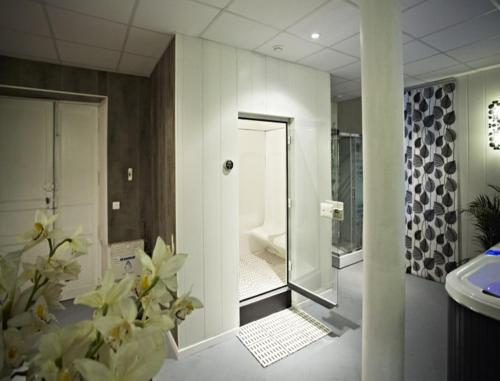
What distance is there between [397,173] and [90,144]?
3450mm

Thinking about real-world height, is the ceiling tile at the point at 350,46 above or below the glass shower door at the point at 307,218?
above

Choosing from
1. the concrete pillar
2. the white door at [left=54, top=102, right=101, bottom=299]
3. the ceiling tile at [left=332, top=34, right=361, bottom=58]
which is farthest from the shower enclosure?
the white door at [left=54, top=102, right=101, bottom=299]

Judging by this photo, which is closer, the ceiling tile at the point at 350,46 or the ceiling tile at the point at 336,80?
the ceiling tile at the point at 350,46

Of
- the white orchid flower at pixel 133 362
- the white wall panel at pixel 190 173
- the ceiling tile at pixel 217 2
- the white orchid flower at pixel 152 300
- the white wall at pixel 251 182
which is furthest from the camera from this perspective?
the white wall at pixel 251 182

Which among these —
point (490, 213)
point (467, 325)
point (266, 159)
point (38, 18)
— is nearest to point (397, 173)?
point (467, 325)

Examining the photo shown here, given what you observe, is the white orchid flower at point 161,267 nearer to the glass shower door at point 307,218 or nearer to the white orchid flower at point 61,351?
the white orchid flower at point 61,351

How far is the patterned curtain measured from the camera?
349 centimetres

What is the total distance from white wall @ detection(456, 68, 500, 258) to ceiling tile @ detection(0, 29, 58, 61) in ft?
15.5

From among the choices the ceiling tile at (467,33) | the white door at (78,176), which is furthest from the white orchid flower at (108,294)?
the white door at (78,176)

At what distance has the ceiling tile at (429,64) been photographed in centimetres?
286

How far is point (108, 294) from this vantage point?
0.45 meters

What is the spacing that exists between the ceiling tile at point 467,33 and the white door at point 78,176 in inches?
152

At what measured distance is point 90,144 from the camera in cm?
332

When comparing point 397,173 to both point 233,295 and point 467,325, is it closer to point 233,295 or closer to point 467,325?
point 467,325
